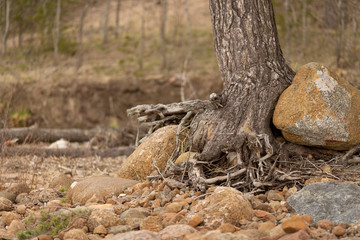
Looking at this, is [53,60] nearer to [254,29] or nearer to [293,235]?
[254,29]

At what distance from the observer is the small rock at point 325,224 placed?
296 centimetres

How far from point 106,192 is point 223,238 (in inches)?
87.4

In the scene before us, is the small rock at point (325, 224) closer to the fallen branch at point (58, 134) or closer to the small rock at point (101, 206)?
the small rock at point (101, 206)

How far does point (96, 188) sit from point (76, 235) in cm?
139

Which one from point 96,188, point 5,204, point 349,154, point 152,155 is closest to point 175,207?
point 96,188

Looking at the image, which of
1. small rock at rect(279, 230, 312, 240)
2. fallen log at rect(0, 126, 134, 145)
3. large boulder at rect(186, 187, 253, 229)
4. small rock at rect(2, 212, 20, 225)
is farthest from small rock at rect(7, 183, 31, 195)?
fallen log at rect(0, 126, 134, 145)

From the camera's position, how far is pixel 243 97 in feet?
15.1

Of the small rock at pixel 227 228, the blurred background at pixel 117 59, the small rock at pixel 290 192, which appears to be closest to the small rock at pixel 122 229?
the small rock at pixel 227 228

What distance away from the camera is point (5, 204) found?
4.12m

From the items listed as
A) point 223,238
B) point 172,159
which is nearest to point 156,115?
point 172,159

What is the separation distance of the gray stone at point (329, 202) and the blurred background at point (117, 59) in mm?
6895

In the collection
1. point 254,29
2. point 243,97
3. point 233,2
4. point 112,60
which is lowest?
point 112,60

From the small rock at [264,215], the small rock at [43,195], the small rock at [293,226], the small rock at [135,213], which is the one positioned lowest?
the small rock at [43,195]

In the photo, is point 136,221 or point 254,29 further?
point 254,29
